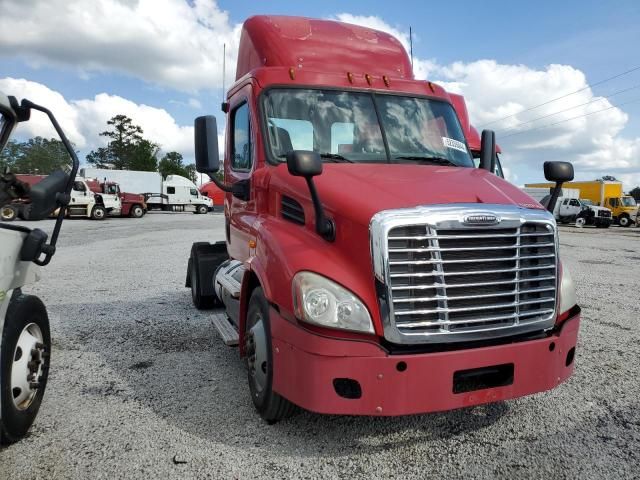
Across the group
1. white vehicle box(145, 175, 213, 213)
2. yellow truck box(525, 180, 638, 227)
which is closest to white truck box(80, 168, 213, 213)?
white vehicle box(145, 175, 213, 213)

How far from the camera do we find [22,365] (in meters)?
3.36

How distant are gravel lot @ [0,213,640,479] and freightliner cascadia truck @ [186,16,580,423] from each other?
0.38 metres

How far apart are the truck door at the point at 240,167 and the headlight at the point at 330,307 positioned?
4.13 feet

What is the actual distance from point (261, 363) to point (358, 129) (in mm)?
2028

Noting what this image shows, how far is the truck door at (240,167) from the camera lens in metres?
4.41

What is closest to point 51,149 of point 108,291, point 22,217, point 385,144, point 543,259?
point 22,217

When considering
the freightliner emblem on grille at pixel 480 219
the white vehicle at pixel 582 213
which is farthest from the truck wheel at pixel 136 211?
the freightliner emblem on grille at pixel 480 219

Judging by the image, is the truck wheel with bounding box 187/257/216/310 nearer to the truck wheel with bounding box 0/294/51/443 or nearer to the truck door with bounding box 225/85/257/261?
the truck door with bounding box 225/85/257/261

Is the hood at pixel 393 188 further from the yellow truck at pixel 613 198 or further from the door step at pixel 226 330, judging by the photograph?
the yellow truck at pixel 613 198

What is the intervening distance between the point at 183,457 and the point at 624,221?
144ft

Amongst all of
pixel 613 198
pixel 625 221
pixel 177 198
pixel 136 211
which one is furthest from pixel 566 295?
pixel 177 198

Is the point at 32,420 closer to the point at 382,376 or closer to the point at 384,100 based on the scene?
the point at 382,376

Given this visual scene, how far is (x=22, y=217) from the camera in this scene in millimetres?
2967

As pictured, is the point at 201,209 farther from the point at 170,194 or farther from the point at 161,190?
the point at 161,190
